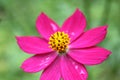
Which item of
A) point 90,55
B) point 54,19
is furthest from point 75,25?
point 54,19

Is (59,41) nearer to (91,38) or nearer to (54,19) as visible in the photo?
(91,38)

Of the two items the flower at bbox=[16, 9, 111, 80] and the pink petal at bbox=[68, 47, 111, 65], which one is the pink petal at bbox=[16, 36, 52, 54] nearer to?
the flower at bbox=[16, 9, 111, 80]

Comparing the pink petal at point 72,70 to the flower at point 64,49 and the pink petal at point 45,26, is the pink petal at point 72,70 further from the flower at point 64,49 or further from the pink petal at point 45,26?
the pink petal at point 45,26

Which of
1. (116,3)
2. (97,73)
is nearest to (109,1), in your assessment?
(116,3)

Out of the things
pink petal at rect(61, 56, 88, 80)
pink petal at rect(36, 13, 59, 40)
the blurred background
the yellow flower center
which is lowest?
pink petal at rect(61, 56, 88, 80)

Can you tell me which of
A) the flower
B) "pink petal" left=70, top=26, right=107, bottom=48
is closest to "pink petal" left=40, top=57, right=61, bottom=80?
the flower
